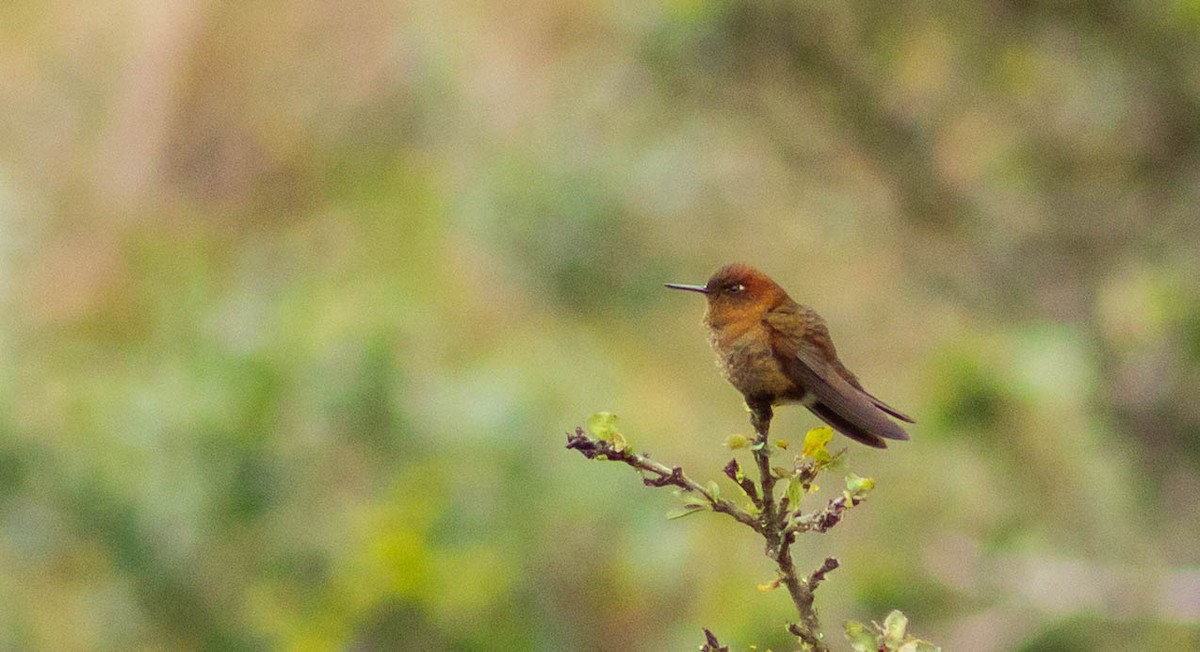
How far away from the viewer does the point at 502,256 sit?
22.9 feet

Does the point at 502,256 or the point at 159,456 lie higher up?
the point at 502,256

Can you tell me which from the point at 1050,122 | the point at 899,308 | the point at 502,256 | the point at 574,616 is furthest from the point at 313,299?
the point at 1050,122

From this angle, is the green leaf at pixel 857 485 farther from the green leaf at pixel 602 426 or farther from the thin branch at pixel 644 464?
the green leaf at pixel 602 426

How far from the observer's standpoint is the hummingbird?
1.50 metres

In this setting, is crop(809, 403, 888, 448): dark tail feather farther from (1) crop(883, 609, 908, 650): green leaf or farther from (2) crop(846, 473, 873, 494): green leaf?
(1) crop(883, 609, 908, 650): green leaf

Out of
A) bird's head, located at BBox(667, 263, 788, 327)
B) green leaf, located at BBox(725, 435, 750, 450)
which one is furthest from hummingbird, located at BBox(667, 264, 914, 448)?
green leaf, located at BBox(725, 435, 750, 450)

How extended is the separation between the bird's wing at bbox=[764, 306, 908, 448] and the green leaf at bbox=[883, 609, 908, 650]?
17cm

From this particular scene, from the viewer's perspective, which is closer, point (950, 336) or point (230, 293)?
point (950, 336)

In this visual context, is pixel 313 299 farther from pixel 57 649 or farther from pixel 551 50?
pixel 551 50

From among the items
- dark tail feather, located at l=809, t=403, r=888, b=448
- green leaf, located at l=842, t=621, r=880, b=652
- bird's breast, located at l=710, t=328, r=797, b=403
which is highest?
bird's breast, located at l=710, t=328, r=797, b=403

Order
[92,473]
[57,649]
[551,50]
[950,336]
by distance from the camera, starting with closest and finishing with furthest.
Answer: [92,473] < [950,336] < [57,649] < [551,50]

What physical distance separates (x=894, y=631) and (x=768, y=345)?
32 centimetres

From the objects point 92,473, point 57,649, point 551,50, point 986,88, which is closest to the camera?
point 92,473

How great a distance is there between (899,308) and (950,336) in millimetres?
654
